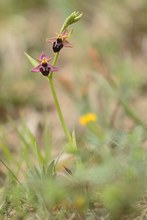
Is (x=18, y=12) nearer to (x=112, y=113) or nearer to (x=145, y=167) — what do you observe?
(x=112, y=113)

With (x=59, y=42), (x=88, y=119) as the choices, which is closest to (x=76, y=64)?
(x=88, y=119)

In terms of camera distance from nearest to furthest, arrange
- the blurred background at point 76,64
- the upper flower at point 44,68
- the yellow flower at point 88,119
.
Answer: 1. the upper flower at point 44,68
2. the yellow flower at point 88,119
3. the blurred background at point 76,64

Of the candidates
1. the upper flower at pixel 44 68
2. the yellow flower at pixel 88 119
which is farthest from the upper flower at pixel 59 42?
the yellow flower at pixel 88 119

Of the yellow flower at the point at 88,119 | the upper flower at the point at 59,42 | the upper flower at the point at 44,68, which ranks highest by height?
the yellow flower at the point at 88,119

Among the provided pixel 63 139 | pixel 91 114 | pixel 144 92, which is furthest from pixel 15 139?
pixel 144 92

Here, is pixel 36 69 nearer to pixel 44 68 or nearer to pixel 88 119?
pixel 44 68

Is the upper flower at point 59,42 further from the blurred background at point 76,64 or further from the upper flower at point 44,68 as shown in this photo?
the blurred background at point 76,64

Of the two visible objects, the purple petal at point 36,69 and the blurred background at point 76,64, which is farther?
the blurred background at point 76,64

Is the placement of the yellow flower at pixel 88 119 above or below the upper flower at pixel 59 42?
above

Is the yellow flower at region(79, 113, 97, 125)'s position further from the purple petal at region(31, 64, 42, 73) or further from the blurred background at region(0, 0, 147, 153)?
the purple petal at region(31, 64, 42, 73)
